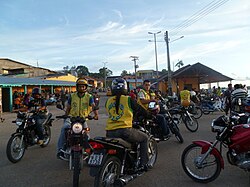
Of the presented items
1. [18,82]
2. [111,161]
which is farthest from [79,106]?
[18,82]

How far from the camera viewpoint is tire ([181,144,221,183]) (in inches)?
151

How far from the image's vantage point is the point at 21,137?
547cm

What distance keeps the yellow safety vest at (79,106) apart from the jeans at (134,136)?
1430 millimetres

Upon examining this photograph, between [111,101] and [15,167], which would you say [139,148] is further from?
[15,167]

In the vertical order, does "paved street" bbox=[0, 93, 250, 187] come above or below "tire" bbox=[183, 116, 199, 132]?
below

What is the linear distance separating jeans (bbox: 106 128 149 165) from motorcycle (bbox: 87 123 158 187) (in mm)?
81

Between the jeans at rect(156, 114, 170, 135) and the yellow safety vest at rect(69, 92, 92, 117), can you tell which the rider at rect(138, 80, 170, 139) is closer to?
the jeans at rect(156, 114, 170, 135)

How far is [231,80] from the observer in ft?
88.1

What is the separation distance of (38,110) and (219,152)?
14.8 ft

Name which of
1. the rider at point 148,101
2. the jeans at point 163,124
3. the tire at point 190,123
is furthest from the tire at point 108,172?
the tire at point 190,123

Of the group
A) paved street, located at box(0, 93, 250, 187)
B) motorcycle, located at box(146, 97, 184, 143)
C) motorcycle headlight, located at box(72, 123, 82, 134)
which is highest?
motorcycle headlight, located at box(72, 123, 82, 134)

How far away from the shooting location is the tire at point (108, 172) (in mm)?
2988

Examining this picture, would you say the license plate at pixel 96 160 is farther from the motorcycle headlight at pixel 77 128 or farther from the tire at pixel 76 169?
the motorcycle headlight at pixel 77 128

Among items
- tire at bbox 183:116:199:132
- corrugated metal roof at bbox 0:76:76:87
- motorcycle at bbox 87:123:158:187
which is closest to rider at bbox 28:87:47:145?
motorcycle at bbox 87:123:158:187
